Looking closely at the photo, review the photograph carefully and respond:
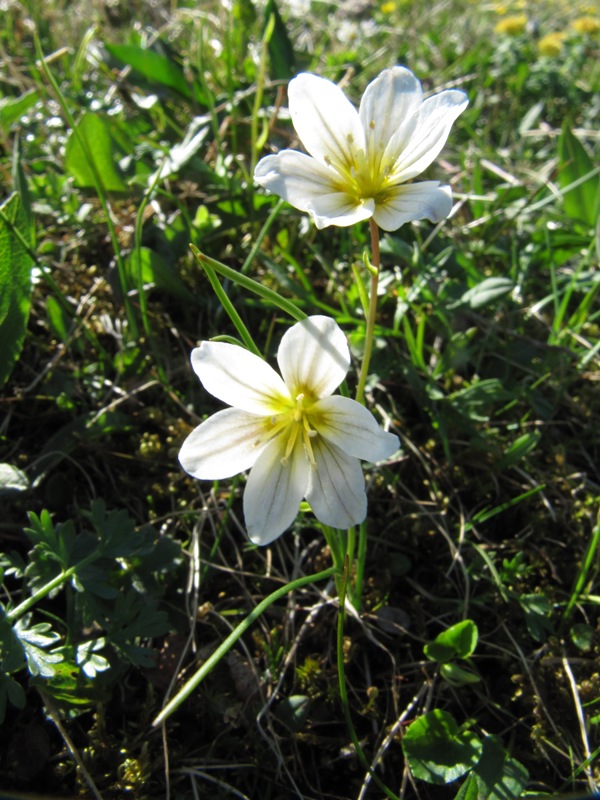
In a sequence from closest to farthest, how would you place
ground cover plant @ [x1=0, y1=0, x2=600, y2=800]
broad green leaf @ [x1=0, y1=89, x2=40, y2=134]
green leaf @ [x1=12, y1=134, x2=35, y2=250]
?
1. ground cover plant @ [x1=0, y1=0, x2=600, y2=800]
2. green leaf @ [x1=12, y1=134, x2=35, y2=250]
3. broad green leaf @ [x1=0, y1=89, x2=40, y2=134]

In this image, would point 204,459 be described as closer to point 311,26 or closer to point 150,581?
point 150,581

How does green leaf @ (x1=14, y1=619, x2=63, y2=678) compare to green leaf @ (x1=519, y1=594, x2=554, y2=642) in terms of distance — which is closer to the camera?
green leaf @ (x1=14, y1=619, x2=63, y2=678)

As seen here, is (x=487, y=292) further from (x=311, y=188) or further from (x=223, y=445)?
(x=223, y=445)

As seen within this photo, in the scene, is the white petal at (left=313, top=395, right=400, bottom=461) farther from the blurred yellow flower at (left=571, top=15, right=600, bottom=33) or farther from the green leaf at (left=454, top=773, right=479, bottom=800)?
the blurred yellow flower at (left=571, top=15, right=600, bottom=33)

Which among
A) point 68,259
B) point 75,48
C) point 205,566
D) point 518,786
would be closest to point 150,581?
point 205,566

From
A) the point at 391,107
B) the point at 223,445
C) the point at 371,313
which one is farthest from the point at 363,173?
the point at 223,445

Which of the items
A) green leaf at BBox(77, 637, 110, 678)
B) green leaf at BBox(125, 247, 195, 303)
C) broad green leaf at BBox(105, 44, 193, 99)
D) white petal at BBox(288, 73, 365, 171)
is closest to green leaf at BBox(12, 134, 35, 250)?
green leaf at BBox(125, 247, 195, 303)

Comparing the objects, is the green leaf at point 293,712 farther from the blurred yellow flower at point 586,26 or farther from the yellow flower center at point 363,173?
the blurred yellow flower at point 586,26
